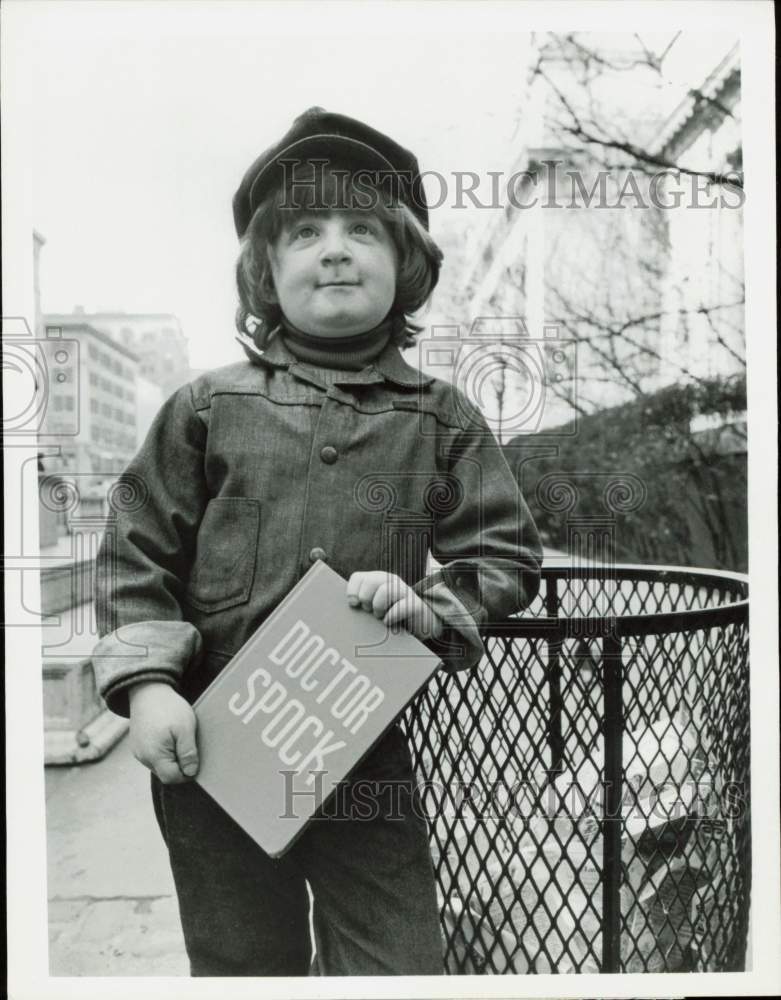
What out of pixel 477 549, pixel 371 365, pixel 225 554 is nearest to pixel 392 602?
pixel 477 549

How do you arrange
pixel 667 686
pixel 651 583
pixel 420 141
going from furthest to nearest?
pixel 651 583 → pixel 420 141 → pixel 667 686

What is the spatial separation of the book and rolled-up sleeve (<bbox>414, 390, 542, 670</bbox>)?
0.07 metres

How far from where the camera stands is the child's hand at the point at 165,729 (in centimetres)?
131

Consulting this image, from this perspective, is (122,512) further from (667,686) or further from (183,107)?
(667,686)

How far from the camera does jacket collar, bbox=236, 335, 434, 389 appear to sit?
1.38 m

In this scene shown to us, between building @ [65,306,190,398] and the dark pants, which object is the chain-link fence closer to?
the dark pants

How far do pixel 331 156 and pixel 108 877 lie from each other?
4.29 feet

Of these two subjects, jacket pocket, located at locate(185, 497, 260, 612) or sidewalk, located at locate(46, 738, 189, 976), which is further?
sidewalk, located at locate(46, 738, 189, 976)

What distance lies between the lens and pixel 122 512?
1382 mm

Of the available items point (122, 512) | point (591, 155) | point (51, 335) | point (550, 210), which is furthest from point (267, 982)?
point (591, 155)

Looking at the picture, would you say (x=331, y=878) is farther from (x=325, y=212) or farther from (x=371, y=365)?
(x=325, y=212)

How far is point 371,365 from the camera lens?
1390 mm

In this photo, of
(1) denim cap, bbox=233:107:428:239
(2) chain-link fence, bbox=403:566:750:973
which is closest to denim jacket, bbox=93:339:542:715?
(2) chain-link fence, bbox=403:566:750:973

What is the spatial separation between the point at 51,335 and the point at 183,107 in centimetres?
46
